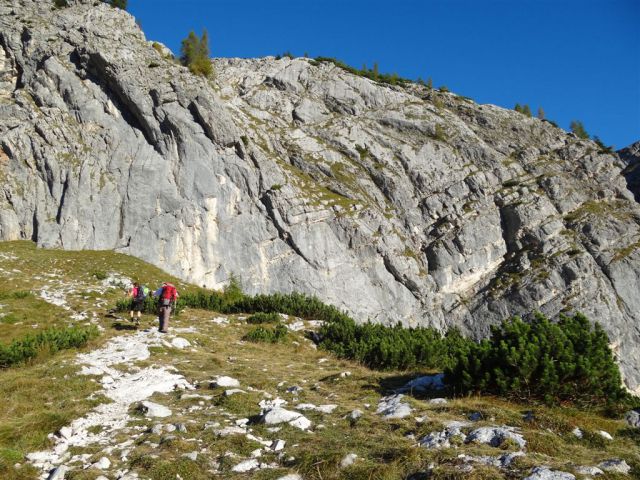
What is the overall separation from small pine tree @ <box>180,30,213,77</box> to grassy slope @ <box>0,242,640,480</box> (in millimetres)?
58396

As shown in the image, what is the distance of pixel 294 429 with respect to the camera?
7484 mm

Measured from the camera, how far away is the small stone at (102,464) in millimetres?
6127

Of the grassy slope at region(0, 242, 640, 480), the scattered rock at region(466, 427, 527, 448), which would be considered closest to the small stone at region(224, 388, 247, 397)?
the grassy slope at region(0, 242, 640, 480)

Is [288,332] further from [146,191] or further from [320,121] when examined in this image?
[320,121]

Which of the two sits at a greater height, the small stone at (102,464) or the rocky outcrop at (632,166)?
the rocky outcrop at (632,166)

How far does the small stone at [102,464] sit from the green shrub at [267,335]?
11751 mm

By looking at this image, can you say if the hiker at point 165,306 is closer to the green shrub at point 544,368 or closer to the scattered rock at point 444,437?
the green shrub at point 544,368

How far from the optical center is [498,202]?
67.6m

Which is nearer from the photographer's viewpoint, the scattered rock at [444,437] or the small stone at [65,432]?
the scattered rock at [444,437]

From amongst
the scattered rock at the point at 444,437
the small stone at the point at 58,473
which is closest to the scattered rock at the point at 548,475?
the scattered rock at the point at 444,437

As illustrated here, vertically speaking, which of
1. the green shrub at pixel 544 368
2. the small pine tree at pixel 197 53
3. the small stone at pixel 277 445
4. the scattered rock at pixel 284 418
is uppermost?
the small pine tree at pixel 197 53

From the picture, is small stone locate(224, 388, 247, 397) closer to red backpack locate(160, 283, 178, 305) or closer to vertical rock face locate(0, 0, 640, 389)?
red backpack locate(160, 283, 178, 305)

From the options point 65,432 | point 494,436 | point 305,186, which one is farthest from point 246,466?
point 305,186

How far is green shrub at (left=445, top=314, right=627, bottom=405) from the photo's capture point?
8727mm
